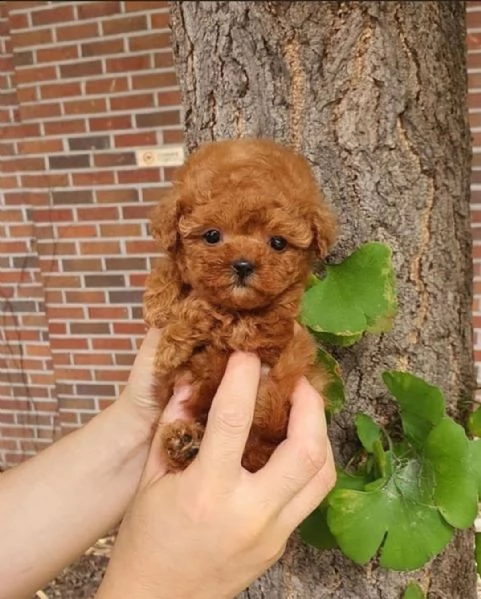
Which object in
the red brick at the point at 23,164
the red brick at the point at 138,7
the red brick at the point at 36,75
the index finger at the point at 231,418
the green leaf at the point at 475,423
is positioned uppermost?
the red brick at the point at 138,7

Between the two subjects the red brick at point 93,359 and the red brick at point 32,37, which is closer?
the red brick at point 32,37

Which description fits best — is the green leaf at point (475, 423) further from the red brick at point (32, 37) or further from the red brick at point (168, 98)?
the red brick at point (32, 37)

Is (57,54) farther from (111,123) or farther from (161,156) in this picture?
(161,156)

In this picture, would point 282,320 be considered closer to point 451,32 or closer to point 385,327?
point 385,327

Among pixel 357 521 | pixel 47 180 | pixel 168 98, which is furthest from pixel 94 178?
pixel 357 521

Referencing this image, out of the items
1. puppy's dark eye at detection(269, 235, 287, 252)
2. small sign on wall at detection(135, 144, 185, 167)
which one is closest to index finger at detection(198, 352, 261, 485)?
puppy's dark eye at detection(269, 235, 287, 252)

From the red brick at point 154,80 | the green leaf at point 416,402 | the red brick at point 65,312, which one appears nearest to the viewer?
the green leaf at point 416,402

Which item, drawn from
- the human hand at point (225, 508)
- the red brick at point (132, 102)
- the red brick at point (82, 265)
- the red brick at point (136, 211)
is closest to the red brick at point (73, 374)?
the red brick at point (82, 265)
